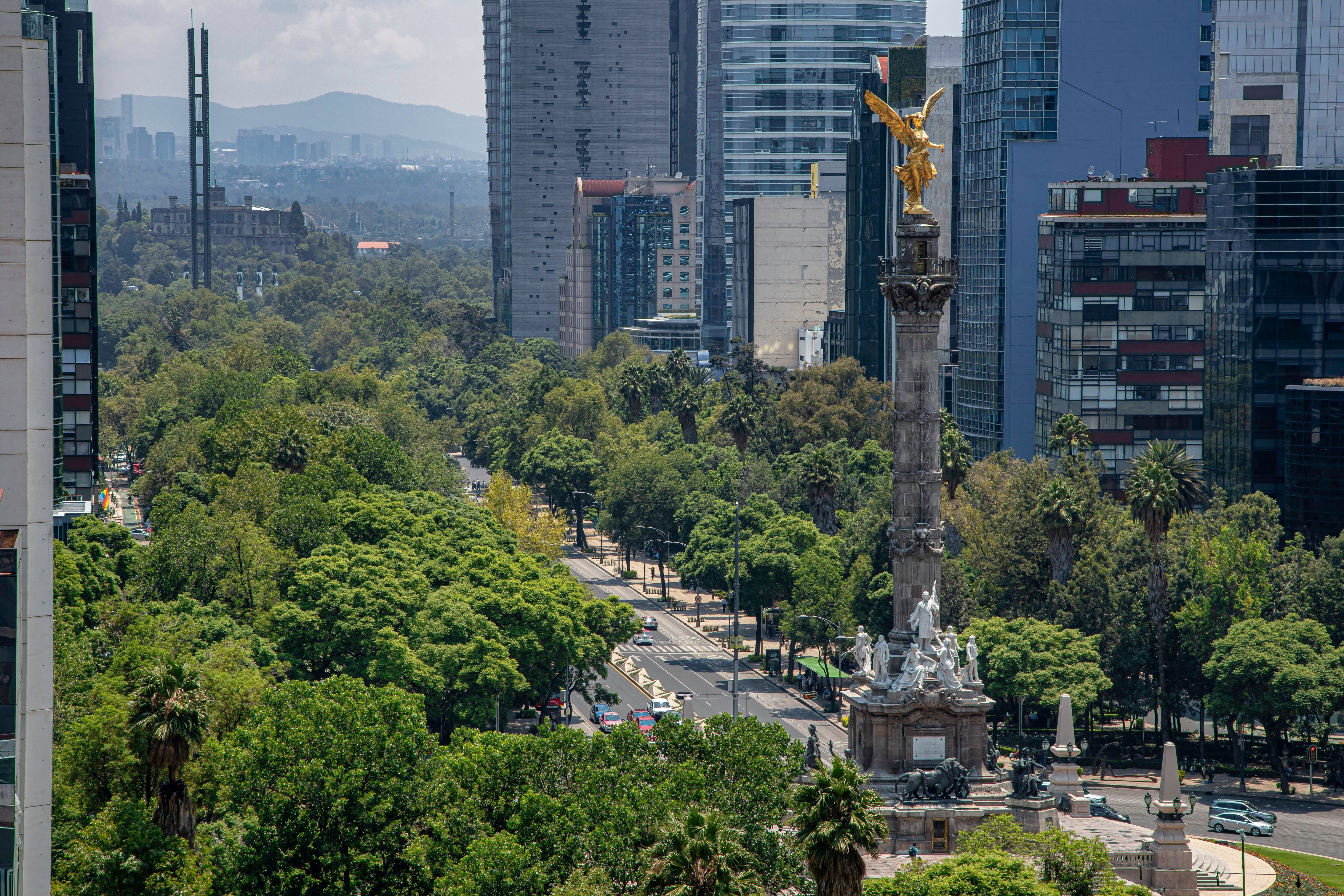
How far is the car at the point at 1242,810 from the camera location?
91938 millimetres

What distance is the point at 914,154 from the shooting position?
85.8 meters

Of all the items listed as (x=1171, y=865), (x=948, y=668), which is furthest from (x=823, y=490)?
(x=1171, y=865)

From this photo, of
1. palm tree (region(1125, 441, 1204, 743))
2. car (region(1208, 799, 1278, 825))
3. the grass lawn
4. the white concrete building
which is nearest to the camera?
the white concrete building

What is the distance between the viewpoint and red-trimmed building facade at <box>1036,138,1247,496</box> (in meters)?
143

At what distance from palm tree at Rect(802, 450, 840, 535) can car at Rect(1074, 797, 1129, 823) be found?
180ft

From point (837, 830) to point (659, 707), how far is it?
206ft

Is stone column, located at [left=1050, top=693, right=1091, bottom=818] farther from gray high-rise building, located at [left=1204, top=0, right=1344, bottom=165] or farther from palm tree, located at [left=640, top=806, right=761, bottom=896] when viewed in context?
gray high-rise building, located at [left=1204, top=0, right=1344, bottom=165]

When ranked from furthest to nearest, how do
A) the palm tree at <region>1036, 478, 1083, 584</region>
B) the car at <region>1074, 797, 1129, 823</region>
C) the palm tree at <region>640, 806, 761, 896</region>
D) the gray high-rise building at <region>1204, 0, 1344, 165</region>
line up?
the gray high-rise building at <region>1204, 0, 1344, 165</region> < the palm tree at <region>1036, 478, 1083, 584</region> < the car at <region>1074, 797, 1129, 823</region> < the palm tree at <region>640, 806, 761, 896</region>

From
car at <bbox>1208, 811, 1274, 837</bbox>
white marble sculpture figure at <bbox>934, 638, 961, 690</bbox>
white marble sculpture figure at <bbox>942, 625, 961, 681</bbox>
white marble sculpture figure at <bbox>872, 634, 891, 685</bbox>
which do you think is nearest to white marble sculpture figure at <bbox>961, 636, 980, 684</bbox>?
white marble sculpture figure at <bbox>942, 625, 961, 681</bbox>

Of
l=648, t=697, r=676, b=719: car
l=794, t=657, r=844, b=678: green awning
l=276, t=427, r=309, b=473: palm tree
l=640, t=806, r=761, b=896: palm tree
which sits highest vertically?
l=276, t=427, r=309, b=473: palm tree

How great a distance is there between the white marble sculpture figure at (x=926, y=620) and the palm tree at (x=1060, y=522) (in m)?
30.2

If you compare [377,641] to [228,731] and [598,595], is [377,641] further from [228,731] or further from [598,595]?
[598,595]

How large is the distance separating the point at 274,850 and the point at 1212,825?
169ft

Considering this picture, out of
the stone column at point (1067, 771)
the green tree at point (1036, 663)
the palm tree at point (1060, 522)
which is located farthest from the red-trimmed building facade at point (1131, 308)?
the stone column at point (1067, 771)
